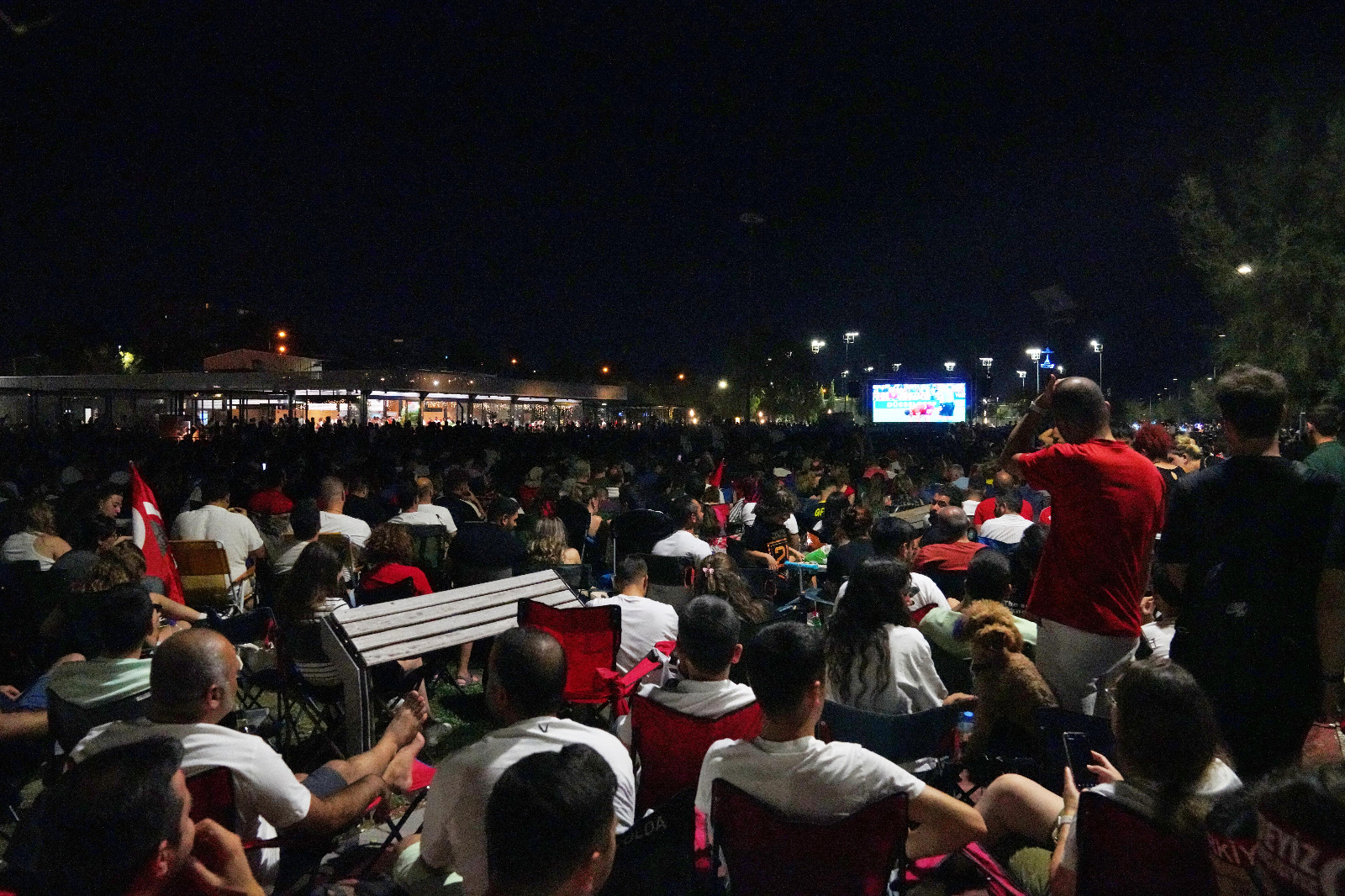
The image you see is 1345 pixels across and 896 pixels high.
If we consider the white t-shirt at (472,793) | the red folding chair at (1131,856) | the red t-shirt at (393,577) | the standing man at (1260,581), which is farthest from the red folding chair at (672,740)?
the red t-shirt at (393,577)

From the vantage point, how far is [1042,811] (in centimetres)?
278

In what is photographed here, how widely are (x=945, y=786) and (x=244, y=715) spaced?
325cm

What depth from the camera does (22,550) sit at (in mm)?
6262

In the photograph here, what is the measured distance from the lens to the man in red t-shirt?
10.4ft

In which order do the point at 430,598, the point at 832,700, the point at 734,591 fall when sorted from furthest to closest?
the point at 734,591 → the point at 430,598 → the point at 832,700

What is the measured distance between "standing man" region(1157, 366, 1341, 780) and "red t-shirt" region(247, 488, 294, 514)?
28.2 ft

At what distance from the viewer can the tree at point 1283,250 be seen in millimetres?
18938

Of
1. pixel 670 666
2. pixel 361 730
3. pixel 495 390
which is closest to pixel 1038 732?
pixel 670 666

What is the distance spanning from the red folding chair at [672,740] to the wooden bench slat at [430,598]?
1883 mm

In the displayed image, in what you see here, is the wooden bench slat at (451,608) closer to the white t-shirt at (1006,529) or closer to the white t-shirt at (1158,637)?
the white t-shirt at (1158,637)

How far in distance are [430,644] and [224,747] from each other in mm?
1740

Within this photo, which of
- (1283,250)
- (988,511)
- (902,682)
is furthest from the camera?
(1283,250)

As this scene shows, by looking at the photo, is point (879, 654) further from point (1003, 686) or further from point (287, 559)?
point (287, 559)

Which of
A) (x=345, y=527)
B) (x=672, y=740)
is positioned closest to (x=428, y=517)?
(x=345, y=527)
